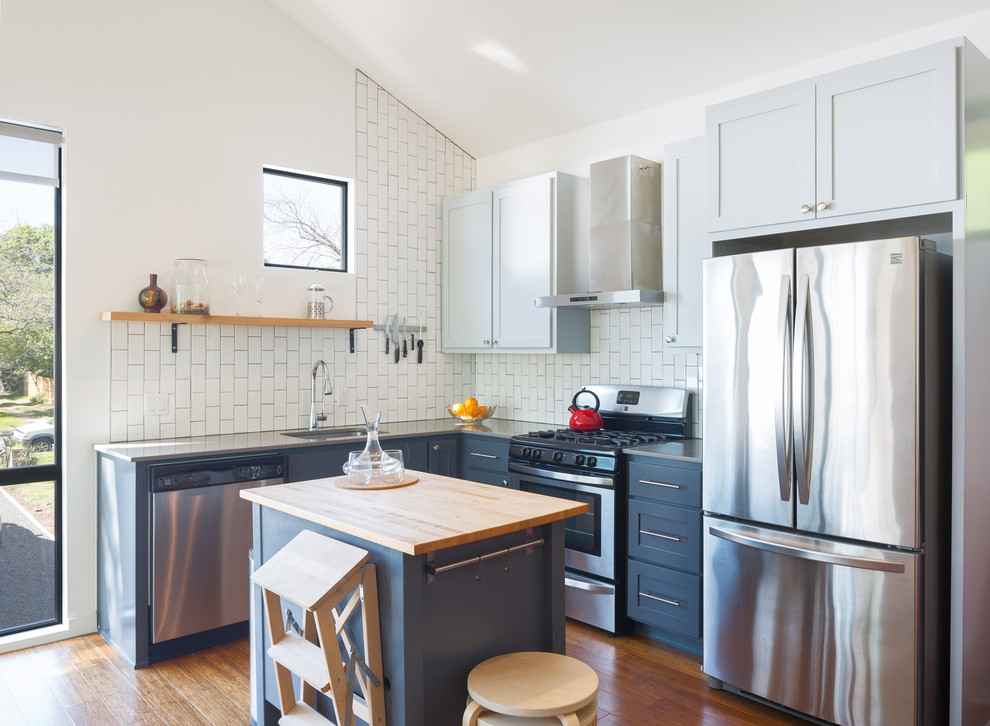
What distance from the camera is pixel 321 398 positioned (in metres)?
4.48

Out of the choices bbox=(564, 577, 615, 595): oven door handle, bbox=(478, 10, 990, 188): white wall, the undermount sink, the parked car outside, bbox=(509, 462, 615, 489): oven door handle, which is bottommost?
bbox=(564, 577, 615, 595): oven door handle

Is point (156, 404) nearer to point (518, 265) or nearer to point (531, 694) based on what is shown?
point (518, 265)

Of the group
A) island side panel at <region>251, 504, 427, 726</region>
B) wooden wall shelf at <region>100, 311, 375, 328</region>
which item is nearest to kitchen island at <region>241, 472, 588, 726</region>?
island side panel at <region>251, 504, 427, 726</region>

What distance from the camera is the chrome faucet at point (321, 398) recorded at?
4316 millimetres

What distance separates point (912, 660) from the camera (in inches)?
95.6

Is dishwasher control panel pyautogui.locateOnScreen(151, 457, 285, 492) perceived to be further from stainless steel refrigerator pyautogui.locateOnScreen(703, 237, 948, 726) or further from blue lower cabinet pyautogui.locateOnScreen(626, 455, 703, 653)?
stainless steel refrigerator pyautogui.locateOnScreen(703, 237, 948, 726)

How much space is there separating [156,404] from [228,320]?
0.58m

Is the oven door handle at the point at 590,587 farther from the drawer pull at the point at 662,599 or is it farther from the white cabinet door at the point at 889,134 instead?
the white cabinet door at the point at 889,134

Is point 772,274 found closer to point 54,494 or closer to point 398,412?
point 398,412

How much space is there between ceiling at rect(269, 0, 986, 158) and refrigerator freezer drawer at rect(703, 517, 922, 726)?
2.20 meters

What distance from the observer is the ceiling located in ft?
10.5

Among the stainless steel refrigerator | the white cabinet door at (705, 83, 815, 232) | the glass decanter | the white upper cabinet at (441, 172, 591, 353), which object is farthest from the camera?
the white upper cabinet at (441, 172, 591, 353)

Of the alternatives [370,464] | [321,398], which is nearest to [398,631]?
[370,464]

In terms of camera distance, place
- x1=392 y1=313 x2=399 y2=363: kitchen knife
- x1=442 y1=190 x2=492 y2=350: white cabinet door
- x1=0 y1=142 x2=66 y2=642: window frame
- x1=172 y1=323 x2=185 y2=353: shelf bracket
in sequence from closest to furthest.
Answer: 1. x1=0 y1=142 x2=66 y2=642: window frame
2. x1=172 y1=323 x2=185 y2=353: shelf bracket
3. x1=442 y1=190 x2=492 y2=350: white cabinet door
4. x1=392 y1=313 x2=399 y2=363: kitchen knife
